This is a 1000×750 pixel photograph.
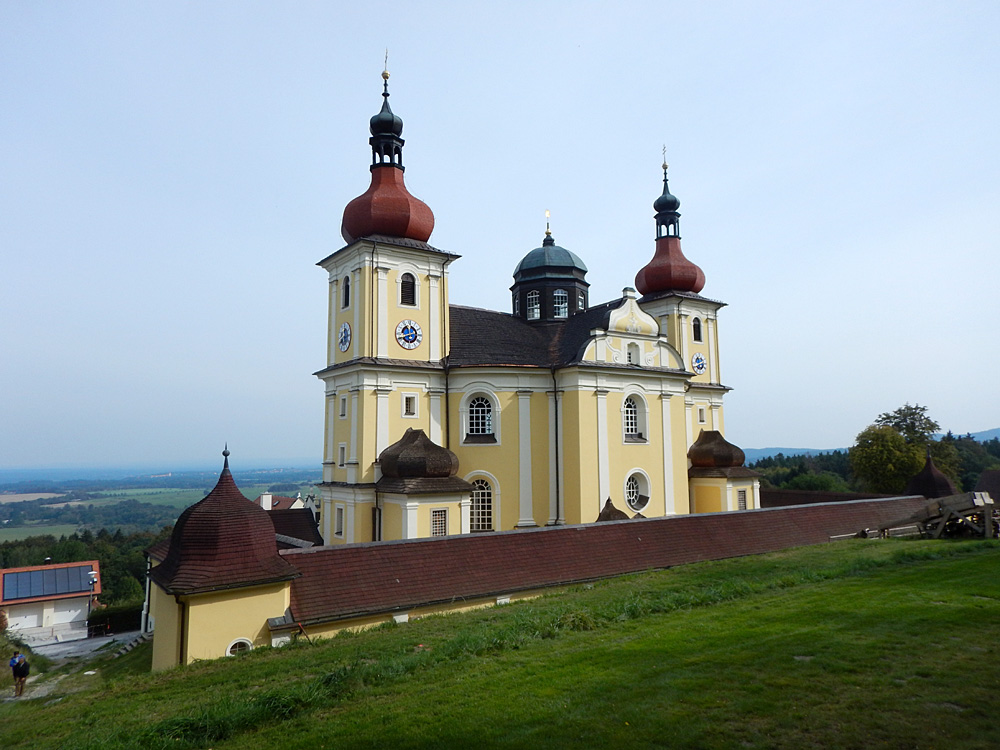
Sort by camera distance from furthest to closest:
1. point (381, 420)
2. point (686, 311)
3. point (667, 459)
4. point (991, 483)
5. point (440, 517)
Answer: point (991, 483) → point (686, 311) → point (667, 459) → point (381, 420) → point (440, 517)

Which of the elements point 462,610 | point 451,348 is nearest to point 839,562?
point 462,610

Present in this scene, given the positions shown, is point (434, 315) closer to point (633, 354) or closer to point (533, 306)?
point (533, 306)

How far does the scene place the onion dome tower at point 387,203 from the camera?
25984 millimetres

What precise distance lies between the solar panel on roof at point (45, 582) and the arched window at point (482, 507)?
34868 millimetres

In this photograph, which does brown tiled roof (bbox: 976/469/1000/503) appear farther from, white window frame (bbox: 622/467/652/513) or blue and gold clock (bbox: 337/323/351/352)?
blue and gold clock (bbox: 337/323/351/352)

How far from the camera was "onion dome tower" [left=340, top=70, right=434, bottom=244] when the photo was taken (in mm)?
25984

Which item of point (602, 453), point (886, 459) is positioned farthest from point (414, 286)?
point (886, 459)

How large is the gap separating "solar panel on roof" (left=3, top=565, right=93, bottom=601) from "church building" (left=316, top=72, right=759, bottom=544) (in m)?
29.7

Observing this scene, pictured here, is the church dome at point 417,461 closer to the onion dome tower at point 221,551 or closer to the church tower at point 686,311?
the onion dome tower at point 221,551

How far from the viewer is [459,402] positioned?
85.5 ft

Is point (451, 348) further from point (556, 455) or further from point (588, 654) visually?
point (588, 654)

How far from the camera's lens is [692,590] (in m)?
13.1

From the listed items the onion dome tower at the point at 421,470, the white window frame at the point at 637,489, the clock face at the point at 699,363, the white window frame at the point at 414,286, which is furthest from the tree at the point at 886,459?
the white window frame at the point at 414,286

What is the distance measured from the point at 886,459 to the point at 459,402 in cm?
3079
